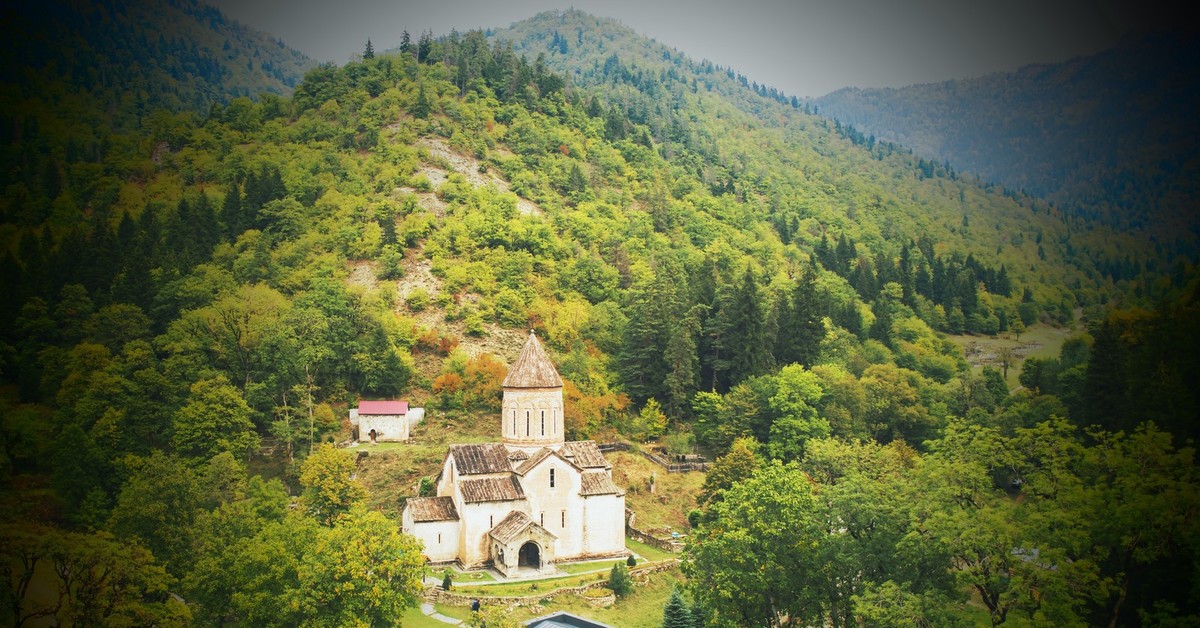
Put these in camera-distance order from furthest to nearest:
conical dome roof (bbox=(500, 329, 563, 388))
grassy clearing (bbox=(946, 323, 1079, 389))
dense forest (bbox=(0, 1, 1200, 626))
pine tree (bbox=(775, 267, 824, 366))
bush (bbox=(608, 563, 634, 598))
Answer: grassy clearing (bbox=(946, 323, 1079, 389)) < pine tree (bbox=(775, 267, 824, 366)) < conical dome roof (bbox=(500, 329, 563, 388)) < bush (bbox=(608, 563, 634, 598)) < dense forest (bbox=(0, 1, 1200, 626))

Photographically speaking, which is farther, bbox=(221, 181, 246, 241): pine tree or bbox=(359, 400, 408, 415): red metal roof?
bbox=(221, 181, 246, 241): pine tree

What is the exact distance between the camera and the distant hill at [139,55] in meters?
98.7

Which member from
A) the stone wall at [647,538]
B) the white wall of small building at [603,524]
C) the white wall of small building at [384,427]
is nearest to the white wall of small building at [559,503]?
the white wall of small building at [603,524]

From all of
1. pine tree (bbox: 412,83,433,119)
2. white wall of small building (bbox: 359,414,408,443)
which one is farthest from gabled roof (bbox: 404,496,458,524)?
pine tree (bbox: 412,83,433,119)

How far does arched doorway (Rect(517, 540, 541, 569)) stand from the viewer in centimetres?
4056

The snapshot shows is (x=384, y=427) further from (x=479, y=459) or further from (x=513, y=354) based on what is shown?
(x=513, y=354)

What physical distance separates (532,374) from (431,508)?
25.6 feet

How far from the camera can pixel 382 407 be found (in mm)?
49719

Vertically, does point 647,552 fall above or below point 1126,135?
below

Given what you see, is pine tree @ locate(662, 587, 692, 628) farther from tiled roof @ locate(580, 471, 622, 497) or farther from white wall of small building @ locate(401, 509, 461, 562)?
white wall of small building @ locate(401, 509, 461, 562)

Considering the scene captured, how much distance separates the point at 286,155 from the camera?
76.2 metres

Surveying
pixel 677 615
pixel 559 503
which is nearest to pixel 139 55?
pixel 559 503

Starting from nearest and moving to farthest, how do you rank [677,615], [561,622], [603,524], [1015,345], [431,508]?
[677,615] < [561,622] < [431,508] < [603,524] < [1015,345]

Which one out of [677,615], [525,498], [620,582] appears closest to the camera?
[677,615]
